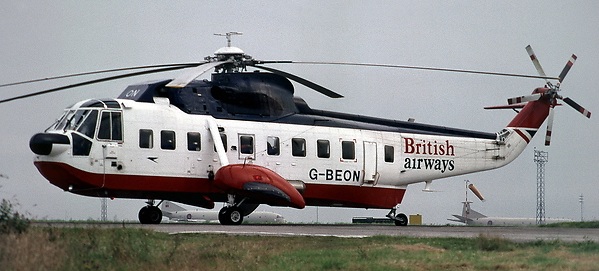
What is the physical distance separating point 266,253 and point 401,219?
19191 millimetres

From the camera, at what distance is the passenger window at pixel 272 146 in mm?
37875

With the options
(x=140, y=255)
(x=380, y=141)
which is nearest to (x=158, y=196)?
(x=380, y=141)

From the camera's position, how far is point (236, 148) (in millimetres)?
37219

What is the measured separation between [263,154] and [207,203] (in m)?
2.72

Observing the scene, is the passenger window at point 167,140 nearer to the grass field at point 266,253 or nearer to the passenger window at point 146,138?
the passenger window at point 146,138

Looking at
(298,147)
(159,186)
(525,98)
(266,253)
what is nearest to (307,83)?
(298,147)

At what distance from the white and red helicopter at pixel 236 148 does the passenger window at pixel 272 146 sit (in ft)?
0.12

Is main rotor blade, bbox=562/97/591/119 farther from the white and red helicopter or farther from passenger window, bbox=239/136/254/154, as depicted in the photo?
passenger window, bbox=239/136/254/154

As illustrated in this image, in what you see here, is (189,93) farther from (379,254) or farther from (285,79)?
(379,254)

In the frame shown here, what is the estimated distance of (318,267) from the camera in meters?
21.2

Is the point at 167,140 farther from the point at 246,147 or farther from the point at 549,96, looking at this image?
the point at 549,96

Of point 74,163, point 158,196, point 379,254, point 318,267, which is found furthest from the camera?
point 158,196

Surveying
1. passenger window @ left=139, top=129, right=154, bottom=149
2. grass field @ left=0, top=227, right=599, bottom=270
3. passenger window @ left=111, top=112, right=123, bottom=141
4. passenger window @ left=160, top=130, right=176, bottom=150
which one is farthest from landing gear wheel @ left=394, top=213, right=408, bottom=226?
grass field @ left=0, top=227, right=599, bottom=270

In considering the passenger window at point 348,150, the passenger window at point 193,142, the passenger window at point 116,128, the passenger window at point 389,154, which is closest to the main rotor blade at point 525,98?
the passenger window at point 389,154
